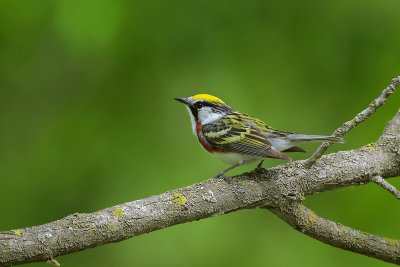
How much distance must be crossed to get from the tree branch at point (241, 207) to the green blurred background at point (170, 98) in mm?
1144

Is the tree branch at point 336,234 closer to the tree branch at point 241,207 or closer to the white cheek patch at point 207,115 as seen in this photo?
the tree branch at point 241,207

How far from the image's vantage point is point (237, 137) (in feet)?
13.1

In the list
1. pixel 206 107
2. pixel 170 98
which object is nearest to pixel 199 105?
pixel 206 107

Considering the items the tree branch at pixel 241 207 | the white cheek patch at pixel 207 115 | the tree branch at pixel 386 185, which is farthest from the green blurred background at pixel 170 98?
the tree branch at pixel 386 185

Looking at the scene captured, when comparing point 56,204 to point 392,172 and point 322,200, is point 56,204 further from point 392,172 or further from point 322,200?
point 392,172

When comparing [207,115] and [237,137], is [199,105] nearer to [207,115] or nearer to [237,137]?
[207,115]

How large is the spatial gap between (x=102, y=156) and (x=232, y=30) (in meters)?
1.76

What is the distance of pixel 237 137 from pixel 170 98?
1.39m

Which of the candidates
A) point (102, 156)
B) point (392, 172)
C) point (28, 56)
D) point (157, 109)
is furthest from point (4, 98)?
point (392, 172)

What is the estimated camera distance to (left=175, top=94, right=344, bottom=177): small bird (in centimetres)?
383

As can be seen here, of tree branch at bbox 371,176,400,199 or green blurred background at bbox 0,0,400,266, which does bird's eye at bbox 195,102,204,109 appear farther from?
tree branch at bbox 371,176,400,199

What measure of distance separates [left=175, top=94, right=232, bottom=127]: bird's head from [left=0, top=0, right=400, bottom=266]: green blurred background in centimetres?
73

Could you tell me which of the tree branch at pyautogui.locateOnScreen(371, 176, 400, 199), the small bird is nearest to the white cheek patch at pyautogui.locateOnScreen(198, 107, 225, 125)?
the small bird

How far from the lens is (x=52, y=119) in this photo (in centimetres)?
509
